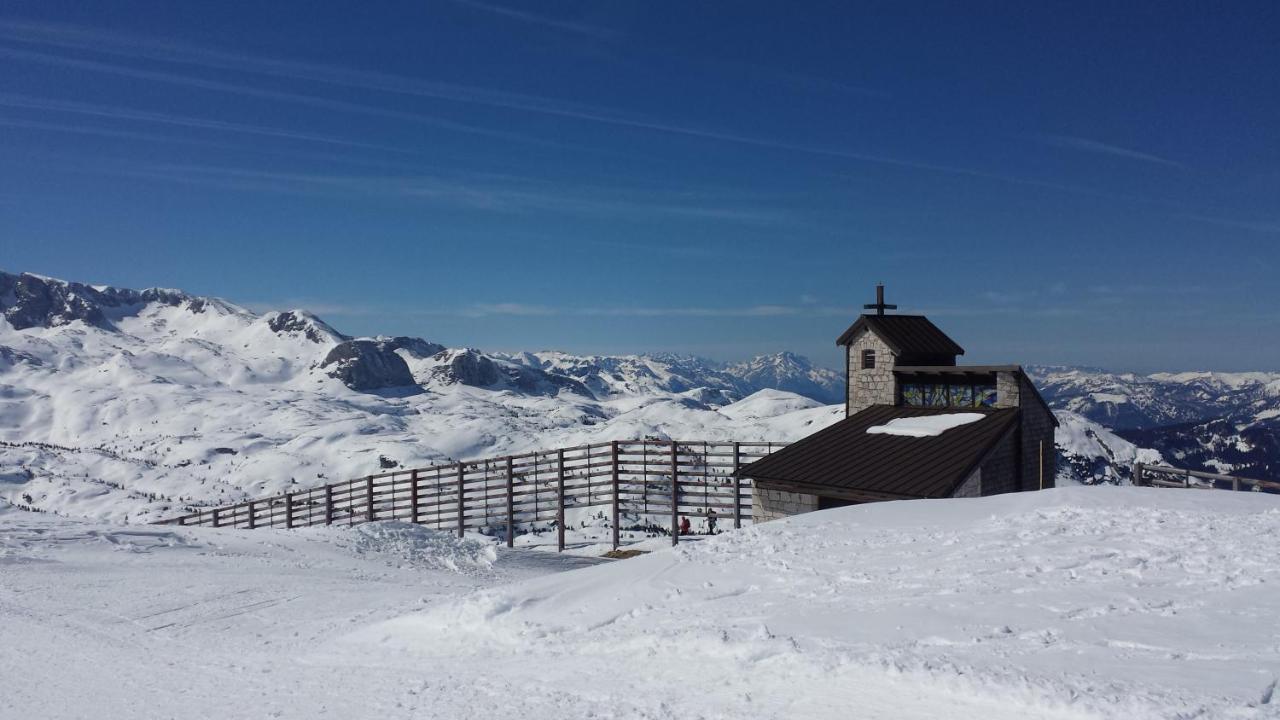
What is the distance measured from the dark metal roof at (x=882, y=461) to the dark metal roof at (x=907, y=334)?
2771mm

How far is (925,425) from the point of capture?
18.7m

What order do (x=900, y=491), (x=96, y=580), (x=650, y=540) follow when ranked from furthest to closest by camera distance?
(x=650, y=540) < (x=900, y=491) < (x=96, y=580)

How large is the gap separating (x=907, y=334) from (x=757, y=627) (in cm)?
1687

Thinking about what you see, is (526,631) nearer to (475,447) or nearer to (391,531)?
(391,531)

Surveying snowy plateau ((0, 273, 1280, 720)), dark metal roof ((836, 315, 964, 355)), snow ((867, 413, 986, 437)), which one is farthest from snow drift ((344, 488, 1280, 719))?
dark metal roof ((836, 315, 964, 355))

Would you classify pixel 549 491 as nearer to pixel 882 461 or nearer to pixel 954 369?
pixel 882 461

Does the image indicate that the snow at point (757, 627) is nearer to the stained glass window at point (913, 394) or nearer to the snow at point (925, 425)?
the snow at point (925, 425)

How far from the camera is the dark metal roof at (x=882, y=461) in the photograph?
15609 millimetres

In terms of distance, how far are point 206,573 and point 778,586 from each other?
31.6ft

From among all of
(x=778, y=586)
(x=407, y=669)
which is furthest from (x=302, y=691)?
(x=778, y=586)

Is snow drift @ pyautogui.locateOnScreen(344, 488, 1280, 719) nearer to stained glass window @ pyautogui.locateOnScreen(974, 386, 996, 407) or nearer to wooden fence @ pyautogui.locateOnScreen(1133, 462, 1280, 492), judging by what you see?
wooden fence @ pyautogui.locateOnScreen(1133, 462, 1280, 492)

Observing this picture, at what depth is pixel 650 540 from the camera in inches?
857

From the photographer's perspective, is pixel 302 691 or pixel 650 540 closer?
pixel 302 691

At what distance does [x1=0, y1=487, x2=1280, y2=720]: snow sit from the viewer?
5578 mm
